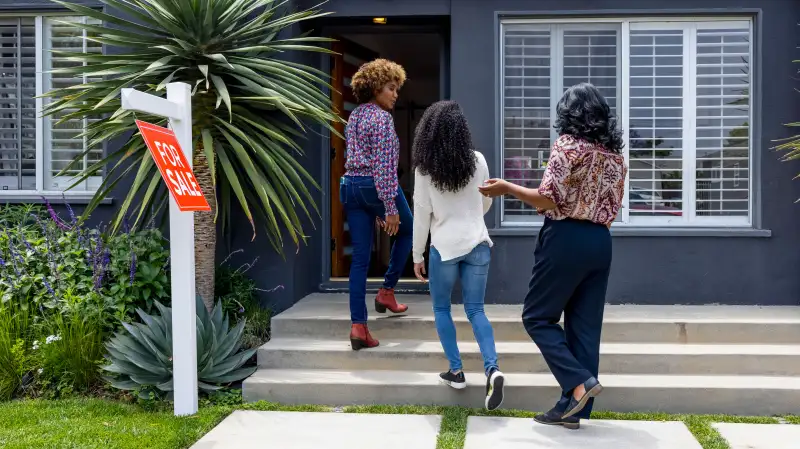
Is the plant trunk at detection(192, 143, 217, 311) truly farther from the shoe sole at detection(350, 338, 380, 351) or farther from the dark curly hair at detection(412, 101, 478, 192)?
the dark curly hair at detection(412, 101, 478, 192)

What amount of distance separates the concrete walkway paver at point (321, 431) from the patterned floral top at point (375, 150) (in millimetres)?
1279

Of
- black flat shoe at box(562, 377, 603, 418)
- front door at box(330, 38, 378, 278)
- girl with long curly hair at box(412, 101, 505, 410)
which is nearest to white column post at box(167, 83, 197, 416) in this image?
girl with long curly hair at box(412, 101, 505, 410)

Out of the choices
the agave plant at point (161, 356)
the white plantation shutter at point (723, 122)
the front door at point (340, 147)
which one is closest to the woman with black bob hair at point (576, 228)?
the agave plant at point (161, 356)

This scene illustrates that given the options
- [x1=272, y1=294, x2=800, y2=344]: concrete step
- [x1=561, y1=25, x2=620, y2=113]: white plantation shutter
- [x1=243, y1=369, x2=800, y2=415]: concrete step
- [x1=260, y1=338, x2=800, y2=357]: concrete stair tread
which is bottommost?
[x1=243, y1=369, x2=800, y2=415]: concrete step

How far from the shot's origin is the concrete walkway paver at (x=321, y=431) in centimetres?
379

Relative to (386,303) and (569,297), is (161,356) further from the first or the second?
(569,297)

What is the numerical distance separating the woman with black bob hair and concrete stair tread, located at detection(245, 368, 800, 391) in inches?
25.8

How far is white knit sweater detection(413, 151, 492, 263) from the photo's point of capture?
4156mm

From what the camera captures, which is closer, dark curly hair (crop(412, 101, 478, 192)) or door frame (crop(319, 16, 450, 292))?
dark curly hair (crop(412, 101, 478, 192))

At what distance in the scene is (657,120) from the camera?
6.07 meters

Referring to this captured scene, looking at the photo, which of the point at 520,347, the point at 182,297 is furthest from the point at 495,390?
the point at 182,297

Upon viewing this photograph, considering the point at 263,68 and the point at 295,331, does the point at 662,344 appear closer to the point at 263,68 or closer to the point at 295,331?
the point at 295,331

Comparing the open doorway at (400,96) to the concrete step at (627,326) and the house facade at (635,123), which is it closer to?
the house facade at (635,123)

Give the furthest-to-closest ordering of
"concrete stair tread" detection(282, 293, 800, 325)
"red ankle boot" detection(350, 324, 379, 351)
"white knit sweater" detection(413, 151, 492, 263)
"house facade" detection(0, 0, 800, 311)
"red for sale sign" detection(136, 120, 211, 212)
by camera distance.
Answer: "house facade" detection(0, 0, 800, 311) < "concrete stair tread" detection(282, 293, 800, 325) < "red ankle boot" detection(350, 324, 379, 351) < "white knit sweater" detection(413, 151, 492, 263) < "red for sale sign" detection(136, 120, 211, 212)
